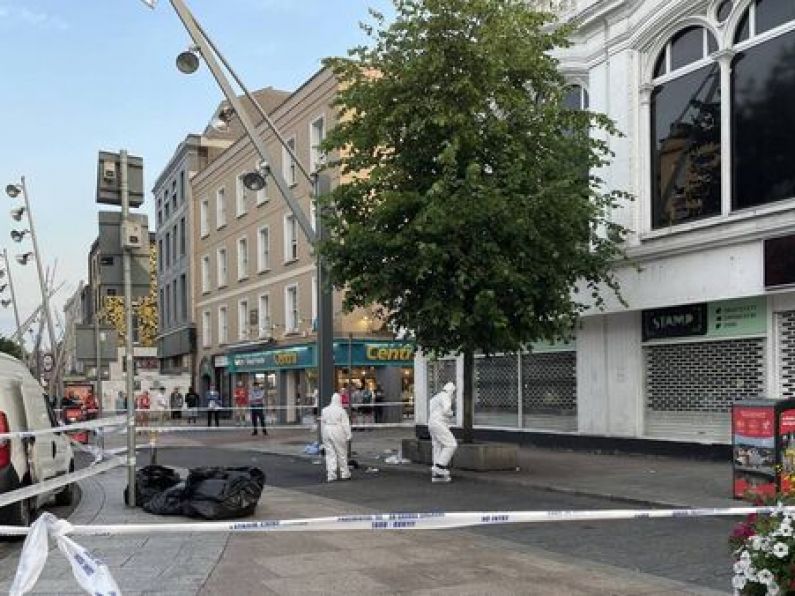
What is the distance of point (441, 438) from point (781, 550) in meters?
10.1

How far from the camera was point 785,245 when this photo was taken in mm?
14016

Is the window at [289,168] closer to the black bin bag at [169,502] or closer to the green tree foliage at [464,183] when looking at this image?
the green tree foliage at [464,183]

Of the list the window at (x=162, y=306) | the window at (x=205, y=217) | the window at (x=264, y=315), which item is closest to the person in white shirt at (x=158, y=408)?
the window at (x=264, y=315)

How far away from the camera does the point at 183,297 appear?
48.9 meters

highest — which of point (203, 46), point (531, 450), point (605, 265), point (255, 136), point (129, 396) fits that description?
point (203, 46)

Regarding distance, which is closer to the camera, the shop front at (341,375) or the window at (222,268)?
the shop front at (341,375)

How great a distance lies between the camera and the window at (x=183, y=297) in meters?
47.9

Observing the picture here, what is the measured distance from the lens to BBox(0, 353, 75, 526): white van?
8.60 meters

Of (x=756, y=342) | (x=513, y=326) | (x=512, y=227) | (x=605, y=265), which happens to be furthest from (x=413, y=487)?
(x=756, y=342)

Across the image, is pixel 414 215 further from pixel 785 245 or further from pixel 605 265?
pixel 785 245

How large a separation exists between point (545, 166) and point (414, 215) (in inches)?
87.8

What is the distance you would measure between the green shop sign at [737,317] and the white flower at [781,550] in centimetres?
1156

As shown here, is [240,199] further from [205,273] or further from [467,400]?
[467,400]

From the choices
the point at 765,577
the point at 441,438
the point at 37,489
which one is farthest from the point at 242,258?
the point at 765,577
